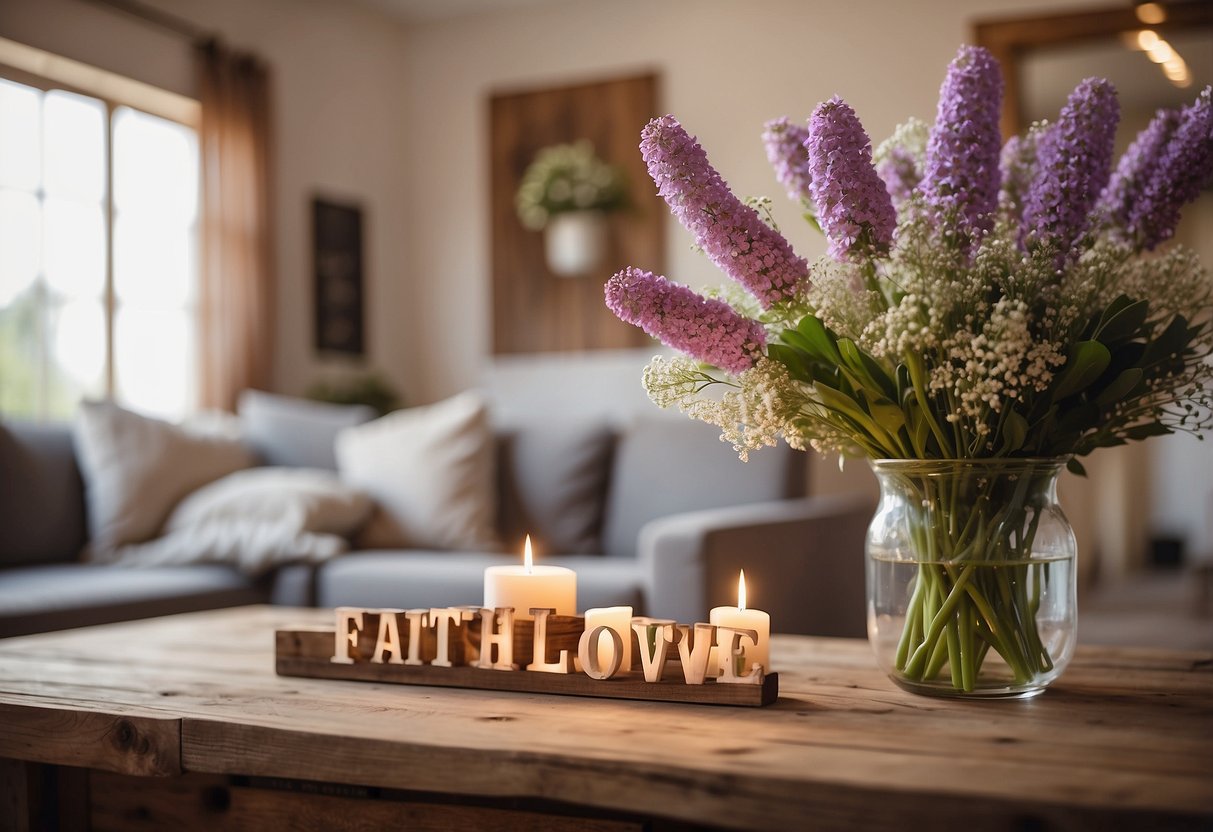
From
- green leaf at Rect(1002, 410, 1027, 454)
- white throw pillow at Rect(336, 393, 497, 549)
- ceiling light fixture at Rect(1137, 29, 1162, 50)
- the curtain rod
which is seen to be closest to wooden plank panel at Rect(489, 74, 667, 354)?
the curtain rod

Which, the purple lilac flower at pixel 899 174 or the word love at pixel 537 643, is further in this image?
the purple lilac flower at pixel 899 174

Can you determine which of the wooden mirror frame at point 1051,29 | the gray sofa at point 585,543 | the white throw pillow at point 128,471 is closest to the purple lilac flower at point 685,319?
the gray sofa at point 585,543

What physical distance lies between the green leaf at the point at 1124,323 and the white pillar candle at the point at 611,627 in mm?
529

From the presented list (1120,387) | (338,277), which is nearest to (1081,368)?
(1120,387)

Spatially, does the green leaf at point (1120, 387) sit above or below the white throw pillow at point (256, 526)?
above

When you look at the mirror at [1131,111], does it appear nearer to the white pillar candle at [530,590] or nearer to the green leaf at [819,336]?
the green leaf at [819,336]

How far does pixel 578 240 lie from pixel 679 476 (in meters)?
1.84

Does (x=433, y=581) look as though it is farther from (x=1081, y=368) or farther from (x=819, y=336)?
(x=1081, y=368)

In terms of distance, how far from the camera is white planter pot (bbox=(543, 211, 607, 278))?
15.7 ft

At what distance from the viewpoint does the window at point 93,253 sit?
375 cm

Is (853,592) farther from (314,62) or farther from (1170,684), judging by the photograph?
(314,62)

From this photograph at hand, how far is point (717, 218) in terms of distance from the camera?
3.51 feet

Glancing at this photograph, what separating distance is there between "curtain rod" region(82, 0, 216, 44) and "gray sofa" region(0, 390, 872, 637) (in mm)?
1636

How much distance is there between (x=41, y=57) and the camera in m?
3.74
